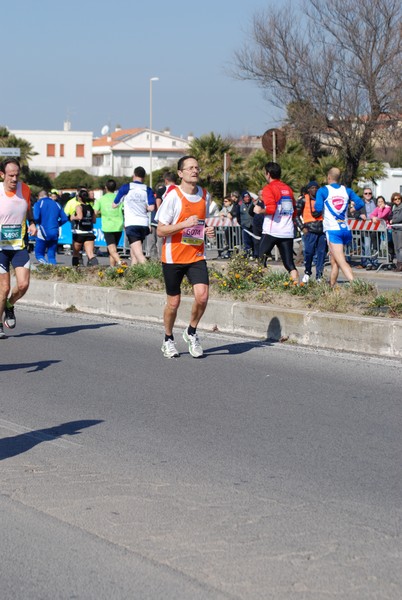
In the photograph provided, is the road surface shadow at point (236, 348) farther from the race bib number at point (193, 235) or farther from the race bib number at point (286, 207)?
the race bib number at point (286, 207)

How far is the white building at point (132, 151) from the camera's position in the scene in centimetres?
12544

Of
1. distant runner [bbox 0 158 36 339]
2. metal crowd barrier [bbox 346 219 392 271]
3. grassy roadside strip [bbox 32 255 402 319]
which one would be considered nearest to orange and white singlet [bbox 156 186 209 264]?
grassy roadside strip [bbox 32 255 402 319]

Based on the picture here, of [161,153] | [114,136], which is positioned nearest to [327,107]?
[161,153]

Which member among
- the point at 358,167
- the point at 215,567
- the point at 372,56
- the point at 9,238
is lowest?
the point at 215,567

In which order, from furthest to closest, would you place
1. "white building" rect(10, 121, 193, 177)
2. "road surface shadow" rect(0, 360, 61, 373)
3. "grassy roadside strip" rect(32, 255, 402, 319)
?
1. "white building" rect(10, 121, 193, 177)
2. "grassy roadside strip" rect(32, 255, 402, 319)
3. "road surface shadow" rect(0, 360, 61, 373)

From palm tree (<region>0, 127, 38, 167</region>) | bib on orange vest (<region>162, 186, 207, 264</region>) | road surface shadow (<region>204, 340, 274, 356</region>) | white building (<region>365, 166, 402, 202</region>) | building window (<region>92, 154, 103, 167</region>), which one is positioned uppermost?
building window (<region>92, 154, 103, 167</region>)

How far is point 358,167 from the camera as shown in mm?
42250

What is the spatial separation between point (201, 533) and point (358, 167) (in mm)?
38085

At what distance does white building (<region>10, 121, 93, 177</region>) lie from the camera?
129 metres

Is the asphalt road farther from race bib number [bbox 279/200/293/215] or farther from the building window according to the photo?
the building window

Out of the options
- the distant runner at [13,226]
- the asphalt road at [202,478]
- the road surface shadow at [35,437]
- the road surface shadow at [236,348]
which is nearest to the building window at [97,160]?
the distant runner at [13,226]

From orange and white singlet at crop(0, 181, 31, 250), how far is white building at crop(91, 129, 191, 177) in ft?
352

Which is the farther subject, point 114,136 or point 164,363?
point 114,136

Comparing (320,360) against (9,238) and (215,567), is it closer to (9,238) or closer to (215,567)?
(9,238)
